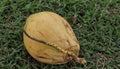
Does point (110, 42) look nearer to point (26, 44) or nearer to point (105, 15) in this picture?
point (105, 15)

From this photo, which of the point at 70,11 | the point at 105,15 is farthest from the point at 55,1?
the point at 105,15

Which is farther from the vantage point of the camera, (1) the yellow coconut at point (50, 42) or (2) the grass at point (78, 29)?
(2) the grass at point (78, 29)

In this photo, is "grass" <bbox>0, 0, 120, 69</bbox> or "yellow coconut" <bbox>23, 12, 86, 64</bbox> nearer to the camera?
"yellow coconut" <bbox>23, 12, 86, 64</bbox>

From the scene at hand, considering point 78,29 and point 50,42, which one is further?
point 78,29
